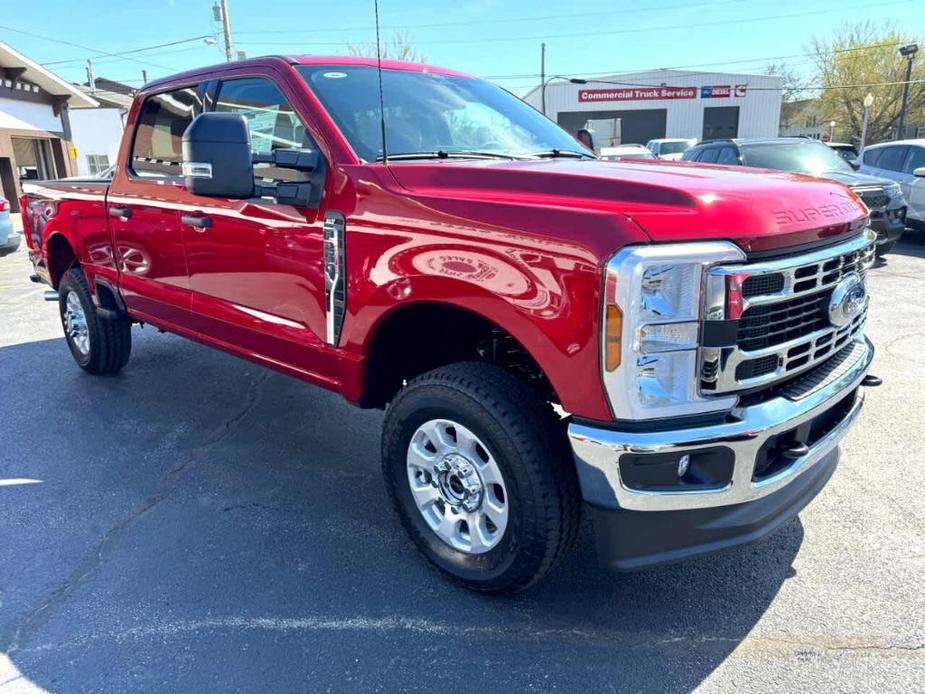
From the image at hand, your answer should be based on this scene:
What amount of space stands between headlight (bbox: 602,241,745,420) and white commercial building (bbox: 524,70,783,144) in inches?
1656

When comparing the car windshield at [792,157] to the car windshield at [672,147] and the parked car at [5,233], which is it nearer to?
the parked car at [5,233]

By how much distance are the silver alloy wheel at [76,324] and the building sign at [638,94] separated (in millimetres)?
40761

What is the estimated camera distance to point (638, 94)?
138ft

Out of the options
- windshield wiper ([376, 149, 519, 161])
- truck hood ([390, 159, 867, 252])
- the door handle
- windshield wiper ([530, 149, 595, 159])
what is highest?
windshield wiper ([376, 149, 519, 161])

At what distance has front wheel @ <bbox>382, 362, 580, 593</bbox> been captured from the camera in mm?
2348

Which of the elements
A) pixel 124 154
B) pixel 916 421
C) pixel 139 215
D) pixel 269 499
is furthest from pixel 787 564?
pixel 124 154

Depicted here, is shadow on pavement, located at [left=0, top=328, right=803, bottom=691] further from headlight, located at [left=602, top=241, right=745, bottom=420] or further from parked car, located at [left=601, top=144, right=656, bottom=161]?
parked car, located at [left=601, top=144, right=656, bottom=161]

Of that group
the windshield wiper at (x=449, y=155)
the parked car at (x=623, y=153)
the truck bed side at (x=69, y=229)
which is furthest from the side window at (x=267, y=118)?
the parked car at (x=623, y=153)

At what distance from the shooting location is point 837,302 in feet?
8.00

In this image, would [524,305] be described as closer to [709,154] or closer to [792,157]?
[792,157]

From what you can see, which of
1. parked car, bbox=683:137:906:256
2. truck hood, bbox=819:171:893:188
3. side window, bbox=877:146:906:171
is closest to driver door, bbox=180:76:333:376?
parked car, bbox=683:137:906:256

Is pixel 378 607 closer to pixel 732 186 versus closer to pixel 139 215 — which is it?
pixel 732 186

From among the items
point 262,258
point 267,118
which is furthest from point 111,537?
point 267,118

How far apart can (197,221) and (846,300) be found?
3.04 m
